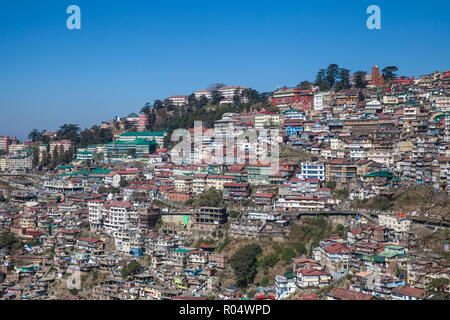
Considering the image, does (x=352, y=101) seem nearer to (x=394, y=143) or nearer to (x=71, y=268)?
(x=394, y=143)

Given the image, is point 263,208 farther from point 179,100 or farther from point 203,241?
point 179,100

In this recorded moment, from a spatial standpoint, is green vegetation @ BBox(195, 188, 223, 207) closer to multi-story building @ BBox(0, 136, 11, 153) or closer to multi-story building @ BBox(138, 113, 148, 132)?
multi-story building @ BBox(138, 113, 148, 132)

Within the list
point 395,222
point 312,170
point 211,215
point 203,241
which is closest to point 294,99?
point 312,170

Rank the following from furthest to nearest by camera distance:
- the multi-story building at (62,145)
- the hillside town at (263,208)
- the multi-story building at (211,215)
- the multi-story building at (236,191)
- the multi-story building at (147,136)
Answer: the multi-story building at (62,145) → the multi-story building at (147,136) → the multi-story building at (236,191) → the multi-story building at (211,215) → the hillside town at (263,208)

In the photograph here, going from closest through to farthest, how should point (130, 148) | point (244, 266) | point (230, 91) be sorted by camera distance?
point (244, 266) → point (130, 148) → point (230, 91)

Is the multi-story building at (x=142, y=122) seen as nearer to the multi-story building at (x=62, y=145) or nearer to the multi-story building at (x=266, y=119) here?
the multi-story building at (x=62, y=145)

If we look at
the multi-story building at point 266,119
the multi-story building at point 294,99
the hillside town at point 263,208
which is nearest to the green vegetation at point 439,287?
the hillside town at point 263,208

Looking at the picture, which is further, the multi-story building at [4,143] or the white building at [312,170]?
the multi-story building at [4,143]
